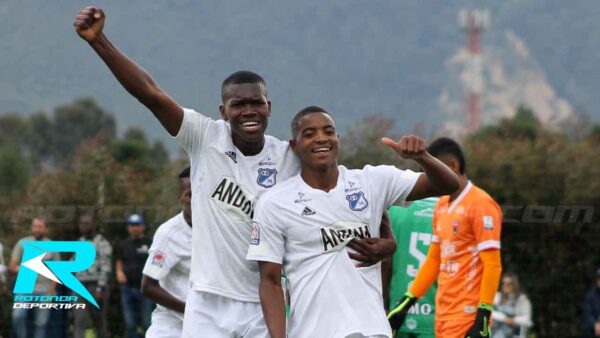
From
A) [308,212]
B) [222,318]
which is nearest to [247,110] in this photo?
[308,212]

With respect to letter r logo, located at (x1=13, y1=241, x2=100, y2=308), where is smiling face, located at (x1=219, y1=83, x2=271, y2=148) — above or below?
above

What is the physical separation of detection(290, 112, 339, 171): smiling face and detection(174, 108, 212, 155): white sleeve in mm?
537

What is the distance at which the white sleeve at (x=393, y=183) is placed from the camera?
5594mm

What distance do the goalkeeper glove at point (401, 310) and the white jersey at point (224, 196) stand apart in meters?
2.45

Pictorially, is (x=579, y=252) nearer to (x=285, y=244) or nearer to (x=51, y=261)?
(x=51, y=261)

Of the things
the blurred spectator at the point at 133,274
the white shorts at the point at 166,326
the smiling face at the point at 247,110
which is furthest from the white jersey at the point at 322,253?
the blurred spectator at the point at 133,274

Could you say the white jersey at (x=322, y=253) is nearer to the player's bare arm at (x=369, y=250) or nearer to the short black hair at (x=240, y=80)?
the player's bare arm at (x=369, y=250)

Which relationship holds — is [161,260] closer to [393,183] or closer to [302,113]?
[302,113]

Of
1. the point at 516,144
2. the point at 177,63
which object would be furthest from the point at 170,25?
the point at 516,144

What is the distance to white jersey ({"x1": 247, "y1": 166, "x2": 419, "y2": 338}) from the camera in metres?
5.39

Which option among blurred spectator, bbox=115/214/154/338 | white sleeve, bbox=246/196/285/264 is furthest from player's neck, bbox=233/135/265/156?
blurred spectator, bbox=115/214/154/338

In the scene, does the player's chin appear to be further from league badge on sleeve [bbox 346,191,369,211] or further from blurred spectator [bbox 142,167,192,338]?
blurred spectator [bbox 142,167,192,338]

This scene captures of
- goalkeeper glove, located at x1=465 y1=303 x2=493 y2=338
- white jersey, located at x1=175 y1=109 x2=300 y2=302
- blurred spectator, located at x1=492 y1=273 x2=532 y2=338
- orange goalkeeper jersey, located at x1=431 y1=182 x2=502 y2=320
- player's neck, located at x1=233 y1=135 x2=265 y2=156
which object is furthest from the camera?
blurred spectator, located at x1=492 y1=273 x2=532 y2=338

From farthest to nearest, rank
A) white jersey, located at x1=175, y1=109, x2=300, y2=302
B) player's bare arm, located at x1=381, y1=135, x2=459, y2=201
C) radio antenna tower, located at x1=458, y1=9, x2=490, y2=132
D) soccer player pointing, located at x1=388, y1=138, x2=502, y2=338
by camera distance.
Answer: radio antenna tower, located at x1=458, y1=9, x2=490, y2=132
soccer player pointing, located at x1=388, y1=138, x2=502, y2=338
white jersey, located at x1=175, y1=109, x2=300, y2=302
player's bare arm, located at x1=381, y1=135, x2=459, y2=201
